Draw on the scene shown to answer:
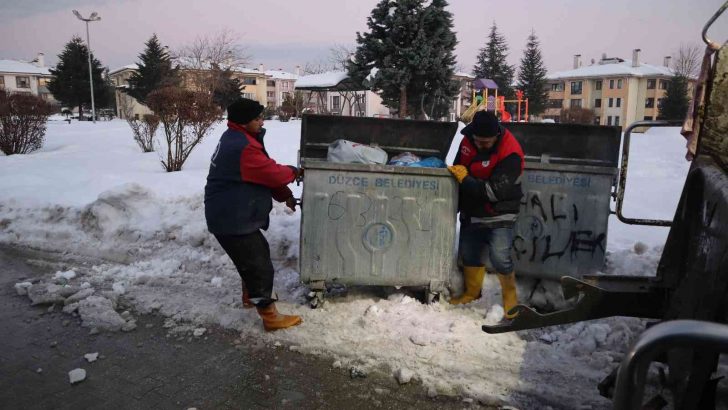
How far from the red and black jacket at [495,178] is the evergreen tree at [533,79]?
48895 millimetres

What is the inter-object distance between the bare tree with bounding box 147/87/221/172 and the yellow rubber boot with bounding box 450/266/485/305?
304 inches

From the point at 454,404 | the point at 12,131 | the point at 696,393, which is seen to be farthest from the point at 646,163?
the point at 12,131

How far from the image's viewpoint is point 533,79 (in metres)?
51.3

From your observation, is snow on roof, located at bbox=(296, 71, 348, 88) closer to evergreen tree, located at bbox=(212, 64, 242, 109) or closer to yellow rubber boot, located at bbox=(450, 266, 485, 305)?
evergreen tree, located at bbox=(212, 64, 242, 109)

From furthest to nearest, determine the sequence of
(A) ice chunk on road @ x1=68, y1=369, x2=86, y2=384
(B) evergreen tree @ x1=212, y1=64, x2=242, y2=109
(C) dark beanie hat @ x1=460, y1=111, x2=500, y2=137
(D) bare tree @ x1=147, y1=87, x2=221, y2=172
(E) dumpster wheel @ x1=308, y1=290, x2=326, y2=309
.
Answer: (B) evergreen tree @ x1=212, y1=64, x2=242, y2=109, (D) bare tree @ x1=147, y1=87, x2=221, y2=172, (E) dumpster wheel @ x1=308, y1=290, x2=326, y2=309, (C) dark beanie hat @ x1=460, y1=111, x2=500, y2=137, (A) ice chunk on road @ x1=68, y1=369, x2=86, y2=384

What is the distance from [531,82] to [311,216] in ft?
168

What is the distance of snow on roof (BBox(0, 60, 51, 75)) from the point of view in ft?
274

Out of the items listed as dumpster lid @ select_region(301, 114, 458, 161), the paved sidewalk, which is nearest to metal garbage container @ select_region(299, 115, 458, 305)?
the paved sidewalk

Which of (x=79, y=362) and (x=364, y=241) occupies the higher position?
(x=364, y=241)

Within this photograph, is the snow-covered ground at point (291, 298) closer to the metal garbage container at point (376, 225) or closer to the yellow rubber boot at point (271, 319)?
the yellow rubber boot at point (271, 319)

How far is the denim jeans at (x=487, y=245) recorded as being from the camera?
4371mm

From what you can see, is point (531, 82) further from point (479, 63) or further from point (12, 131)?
point (12, 131)

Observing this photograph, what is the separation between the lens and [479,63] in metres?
53.3

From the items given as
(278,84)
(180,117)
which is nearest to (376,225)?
(180,117)
